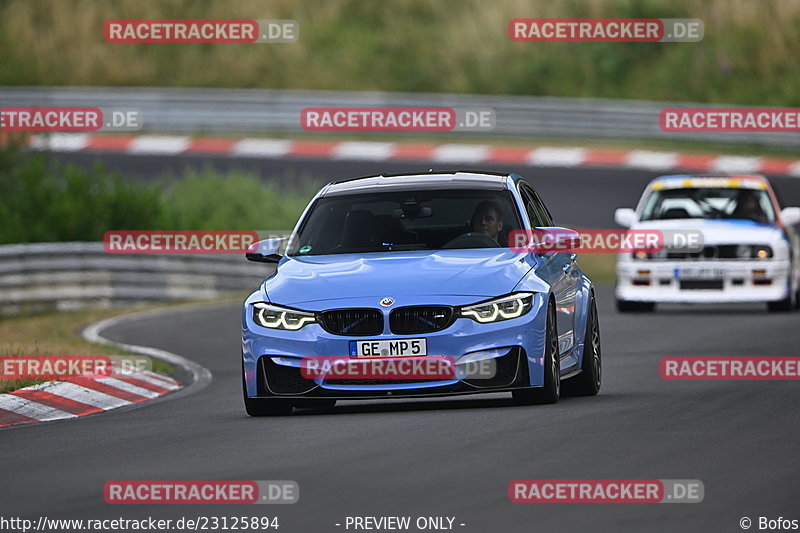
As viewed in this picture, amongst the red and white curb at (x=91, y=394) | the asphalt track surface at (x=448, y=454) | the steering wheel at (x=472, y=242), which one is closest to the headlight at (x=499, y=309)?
the asphalt track surface at (x=448, y=454)

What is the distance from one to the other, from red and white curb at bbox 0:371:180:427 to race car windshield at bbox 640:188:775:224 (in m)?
8.41

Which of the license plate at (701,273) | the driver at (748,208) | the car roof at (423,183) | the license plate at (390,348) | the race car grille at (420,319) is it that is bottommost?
the license plate at (390,348)

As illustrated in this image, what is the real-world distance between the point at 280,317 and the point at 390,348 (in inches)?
29.3

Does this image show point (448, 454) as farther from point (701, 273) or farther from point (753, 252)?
point (753, 252)

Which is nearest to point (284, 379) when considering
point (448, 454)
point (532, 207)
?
point (448, 454)

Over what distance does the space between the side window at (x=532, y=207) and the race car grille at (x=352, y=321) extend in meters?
2.01

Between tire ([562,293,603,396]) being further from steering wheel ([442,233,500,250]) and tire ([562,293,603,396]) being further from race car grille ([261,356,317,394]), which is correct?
race car grille ([261,356,317,394])

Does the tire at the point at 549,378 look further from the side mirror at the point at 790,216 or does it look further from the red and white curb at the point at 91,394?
the side mirror at the point at 790,216

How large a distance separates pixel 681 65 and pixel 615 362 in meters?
28.0

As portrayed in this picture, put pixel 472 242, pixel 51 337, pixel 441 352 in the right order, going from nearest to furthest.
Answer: pixel 441 352, pixel 472 242, pixel 51 337

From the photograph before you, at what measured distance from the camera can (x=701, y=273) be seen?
71.5ft

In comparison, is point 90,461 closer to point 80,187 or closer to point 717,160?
point 80,187

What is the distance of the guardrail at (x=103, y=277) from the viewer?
23.6m

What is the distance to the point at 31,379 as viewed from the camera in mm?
14383
